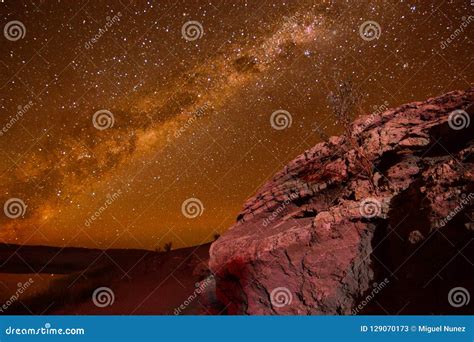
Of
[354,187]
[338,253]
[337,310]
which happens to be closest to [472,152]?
[354,187]

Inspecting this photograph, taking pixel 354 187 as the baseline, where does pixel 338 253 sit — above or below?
below

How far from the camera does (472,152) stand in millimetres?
4328

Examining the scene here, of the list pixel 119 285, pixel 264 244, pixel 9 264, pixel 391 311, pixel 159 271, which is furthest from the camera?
pixel 9 264

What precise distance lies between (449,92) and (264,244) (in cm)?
487

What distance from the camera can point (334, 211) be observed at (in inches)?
208

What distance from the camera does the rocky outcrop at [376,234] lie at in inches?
161

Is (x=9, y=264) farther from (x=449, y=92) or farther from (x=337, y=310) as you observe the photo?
(x=449, y=92)

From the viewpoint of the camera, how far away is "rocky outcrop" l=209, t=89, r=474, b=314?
13.4 ft

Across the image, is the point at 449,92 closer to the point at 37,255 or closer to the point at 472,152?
the point at 472,152

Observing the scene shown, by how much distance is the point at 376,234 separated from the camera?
4.83 metres

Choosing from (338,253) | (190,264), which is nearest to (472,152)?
(338,253)

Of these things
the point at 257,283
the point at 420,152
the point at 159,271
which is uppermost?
the point at 420,152

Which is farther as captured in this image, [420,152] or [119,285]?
[119,285]

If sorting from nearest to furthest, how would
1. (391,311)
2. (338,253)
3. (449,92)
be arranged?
1. (391,311)
2. (338,253)
3. (449,92)
